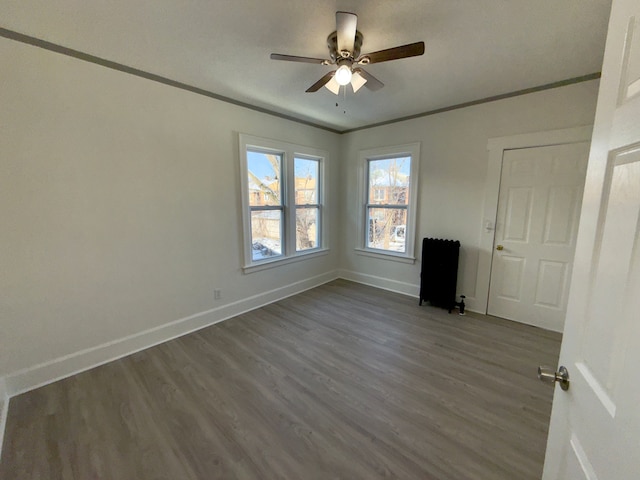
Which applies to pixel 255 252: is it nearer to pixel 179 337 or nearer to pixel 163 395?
pixel 179 337

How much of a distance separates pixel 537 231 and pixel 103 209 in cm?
428

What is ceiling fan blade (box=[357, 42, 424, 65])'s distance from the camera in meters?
1.56

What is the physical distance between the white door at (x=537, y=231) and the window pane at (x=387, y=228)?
1234 mm

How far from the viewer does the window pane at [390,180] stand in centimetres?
389

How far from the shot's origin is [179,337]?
276 centimetres

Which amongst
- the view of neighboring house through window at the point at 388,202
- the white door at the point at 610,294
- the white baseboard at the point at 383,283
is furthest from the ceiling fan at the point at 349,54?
the white baseboard at the point at 383,283

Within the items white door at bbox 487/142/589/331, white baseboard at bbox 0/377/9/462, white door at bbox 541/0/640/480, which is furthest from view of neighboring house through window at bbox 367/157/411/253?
white baseboard at bbox 0/377/9/462

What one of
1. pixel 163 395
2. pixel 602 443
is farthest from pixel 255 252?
pixel 602 443

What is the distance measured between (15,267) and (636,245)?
10.4 feet

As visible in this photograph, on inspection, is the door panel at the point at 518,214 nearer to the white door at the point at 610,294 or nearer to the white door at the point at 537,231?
the white door at the point at 537,231

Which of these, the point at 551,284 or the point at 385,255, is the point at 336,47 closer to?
the point at 385,255

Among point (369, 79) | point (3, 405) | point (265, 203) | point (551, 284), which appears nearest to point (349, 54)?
point (369, 79)

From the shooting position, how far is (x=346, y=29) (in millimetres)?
1573

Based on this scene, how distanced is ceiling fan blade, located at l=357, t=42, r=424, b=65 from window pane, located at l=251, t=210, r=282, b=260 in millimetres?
2236
